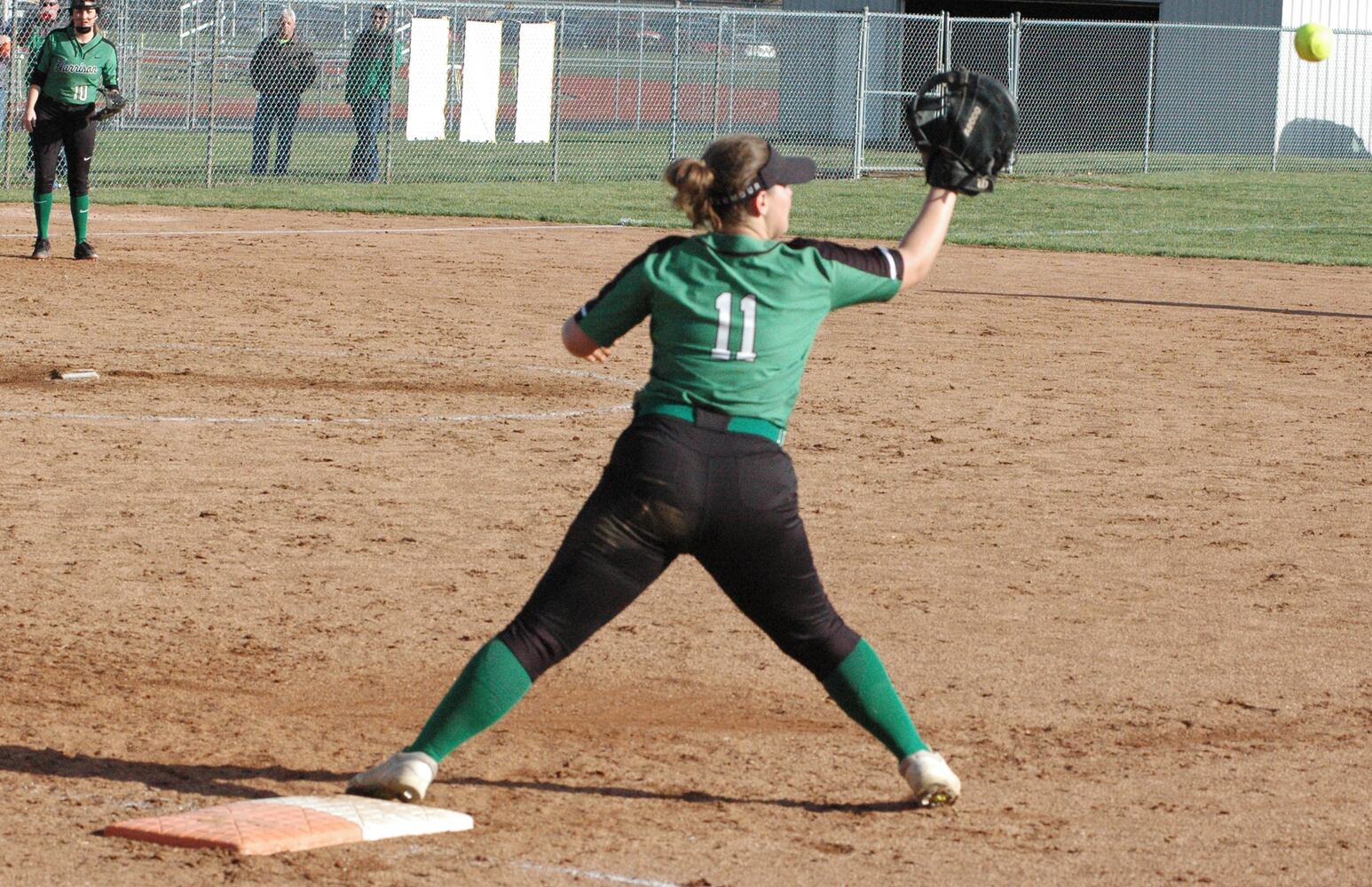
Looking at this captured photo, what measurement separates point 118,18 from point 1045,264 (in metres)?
12.1

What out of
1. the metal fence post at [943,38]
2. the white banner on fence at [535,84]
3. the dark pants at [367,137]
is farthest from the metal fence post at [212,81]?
the metal fence post at [943,38]

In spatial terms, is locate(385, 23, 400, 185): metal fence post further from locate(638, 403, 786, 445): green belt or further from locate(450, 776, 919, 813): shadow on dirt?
locate(638, 403, 786, 445): green belt

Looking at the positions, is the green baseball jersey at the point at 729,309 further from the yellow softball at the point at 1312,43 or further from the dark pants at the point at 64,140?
the yellow softball at the point at 1312,43

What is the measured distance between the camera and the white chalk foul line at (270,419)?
34.0ft

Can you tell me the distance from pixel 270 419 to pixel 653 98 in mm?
38230

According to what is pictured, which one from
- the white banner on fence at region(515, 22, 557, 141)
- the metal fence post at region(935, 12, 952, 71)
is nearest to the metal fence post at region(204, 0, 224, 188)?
the white banner on fence at region(515, 22, 557, 141)

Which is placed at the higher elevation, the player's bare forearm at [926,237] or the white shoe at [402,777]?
the player's bare forearm at [926,237]

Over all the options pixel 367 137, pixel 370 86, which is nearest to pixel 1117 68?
pixel 367 137

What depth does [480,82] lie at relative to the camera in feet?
92.3

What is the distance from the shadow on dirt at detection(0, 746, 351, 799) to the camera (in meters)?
5.14

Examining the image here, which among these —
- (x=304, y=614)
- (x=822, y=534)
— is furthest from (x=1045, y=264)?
(x=304, y=614)

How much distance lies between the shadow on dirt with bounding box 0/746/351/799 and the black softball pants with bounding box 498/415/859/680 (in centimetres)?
81

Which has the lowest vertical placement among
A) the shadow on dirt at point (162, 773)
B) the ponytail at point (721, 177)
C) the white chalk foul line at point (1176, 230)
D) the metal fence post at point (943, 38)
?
the shadow on dirt at point (162, 773)

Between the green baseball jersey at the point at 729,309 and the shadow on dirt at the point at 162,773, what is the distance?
4.60 ft
